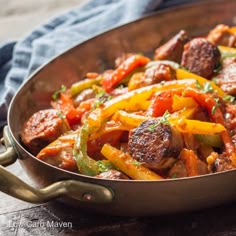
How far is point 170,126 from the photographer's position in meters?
2.29

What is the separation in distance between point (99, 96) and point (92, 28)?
1.15m

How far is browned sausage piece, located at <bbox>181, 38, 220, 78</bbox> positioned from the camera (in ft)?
9.39

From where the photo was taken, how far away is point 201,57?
2893 millimetres

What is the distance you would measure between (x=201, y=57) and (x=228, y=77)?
0.61 feet

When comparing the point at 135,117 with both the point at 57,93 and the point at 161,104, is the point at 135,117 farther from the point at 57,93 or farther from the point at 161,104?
the point at 57,93

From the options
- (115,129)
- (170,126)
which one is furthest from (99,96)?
(170,126)

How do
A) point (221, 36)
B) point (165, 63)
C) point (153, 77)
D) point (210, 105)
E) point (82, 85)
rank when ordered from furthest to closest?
point (221, 36)
point (82, 85)
point (165, 63)
point (153, 77)
point (210, 105)

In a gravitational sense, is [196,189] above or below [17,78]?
above

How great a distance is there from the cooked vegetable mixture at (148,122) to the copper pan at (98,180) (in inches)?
4.4

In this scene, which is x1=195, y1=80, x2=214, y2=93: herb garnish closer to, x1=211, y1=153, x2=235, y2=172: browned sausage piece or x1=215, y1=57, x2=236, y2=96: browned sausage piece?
x1=215, y1=57, x2=236, y2=96: browned sausage piece

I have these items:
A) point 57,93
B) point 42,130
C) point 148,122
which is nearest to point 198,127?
point 148,122

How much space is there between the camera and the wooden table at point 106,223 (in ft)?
7.25

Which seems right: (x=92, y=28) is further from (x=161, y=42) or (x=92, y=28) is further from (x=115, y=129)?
(x=115, y=129)

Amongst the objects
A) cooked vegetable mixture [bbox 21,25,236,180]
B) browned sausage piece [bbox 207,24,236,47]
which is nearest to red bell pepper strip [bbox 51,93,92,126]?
cooked vegetable mixture [bbox 21,25,236,180]
